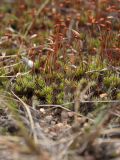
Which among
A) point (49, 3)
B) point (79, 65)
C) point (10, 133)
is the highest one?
point (49, 3)

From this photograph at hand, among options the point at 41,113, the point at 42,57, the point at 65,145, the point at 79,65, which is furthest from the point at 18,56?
the point at 65,145

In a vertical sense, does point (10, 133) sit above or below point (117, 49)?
below

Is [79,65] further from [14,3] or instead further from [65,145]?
[14,3]

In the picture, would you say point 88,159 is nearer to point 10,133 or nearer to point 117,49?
point 10,133

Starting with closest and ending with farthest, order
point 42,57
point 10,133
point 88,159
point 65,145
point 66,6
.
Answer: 1. point 88,159
2. point 65,145
3. point 10,133
4. point 42,57
5. point 66,6

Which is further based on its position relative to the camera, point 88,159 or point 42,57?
point 42,57

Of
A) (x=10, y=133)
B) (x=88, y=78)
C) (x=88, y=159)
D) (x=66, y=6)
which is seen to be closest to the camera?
(x=88, y=159)

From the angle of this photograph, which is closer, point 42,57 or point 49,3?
point 42,57

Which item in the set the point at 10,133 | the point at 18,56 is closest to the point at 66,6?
the point at 18,56

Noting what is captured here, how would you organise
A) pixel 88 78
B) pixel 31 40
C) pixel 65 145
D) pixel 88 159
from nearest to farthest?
1. pixel 88 159
2. pixel 65 145
3. pixel 88 78
4. pixel 31 40
